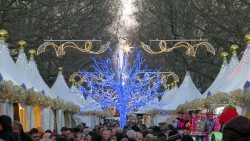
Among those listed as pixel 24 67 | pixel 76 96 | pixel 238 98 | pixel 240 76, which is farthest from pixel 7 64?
pixel 76 96

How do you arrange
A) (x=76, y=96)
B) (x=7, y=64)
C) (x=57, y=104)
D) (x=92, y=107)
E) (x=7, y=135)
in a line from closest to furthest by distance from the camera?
(x=7, y=135), (x=7, y=64), (x=57, y=104), (x=76, y=96), (x=92, y=107)

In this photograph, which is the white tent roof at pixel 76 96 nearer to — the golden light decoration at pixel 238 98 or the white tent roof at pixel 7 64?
the white tent roof at pixel 7 64

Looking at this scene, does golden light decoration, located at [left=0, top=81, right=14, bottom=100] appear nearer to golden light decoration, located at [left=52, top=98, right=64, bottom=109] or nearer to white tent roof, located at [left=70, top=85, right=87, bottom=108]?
golden light decoration, located at [left=52, top=98, right=64, bottom=109]

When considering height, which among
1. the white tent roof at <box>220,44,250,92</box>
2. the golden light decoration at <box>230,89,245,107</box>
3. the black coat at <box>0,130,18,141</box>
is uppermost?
the white tent roof at <box>220,44,250,92</box>

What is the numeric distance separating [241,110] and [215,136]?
21.8 ft

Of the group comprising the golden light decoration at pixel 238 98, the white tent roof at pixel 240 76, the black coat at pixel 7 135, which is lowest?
the black coat at pixel 7 135

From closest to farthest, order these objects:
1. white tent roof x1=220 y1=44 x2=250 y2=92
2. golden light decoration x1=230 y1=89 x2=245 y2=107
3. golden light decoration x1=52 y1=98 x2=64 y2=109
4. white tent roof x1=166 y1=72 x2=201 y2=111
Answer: golden light decoration x1=230 y1=89 x2=245 y2=107
white tent roof x1=220 y1=44 x2=250 y2=92
golden light decoration x1=52 y1=98 x2=64 y2=109
white tent roof x1=166 y1=72 x2=201 y2=111

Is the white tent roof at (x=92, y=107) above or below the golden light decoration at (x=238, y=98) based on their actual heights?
above

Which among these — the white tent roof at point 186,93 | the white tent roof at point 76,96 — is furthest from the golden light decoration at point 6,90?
the white tent roof at point 76,96

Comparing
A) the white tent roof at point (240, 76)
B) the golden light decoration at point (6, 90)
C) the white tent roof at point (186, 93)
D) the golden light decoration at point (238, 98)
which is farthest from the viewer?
the white tent roof at point (186, 93)

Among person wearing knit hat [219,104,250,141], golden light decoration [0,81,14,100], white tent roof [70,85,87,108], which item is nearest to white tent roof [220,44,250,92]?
golden light decoration [0,81,14,100]

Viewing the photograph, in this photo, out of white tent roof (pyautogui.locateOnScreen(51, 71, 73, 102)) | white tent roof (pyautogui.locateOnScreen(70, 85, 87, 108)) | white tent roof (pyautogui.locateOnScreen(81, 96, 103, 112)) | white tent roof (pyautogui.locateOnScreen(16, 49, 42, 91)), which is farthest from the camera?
white tent roof (pyautogui.locateOnScreen(70, 85, 87, 108))

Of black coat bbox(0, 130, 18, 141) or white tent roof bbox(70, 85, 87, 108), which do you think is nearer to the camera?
black coat bbox(0, 130, 18, 141)

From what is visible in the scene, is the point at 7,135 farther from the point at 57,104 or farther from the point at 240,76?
the point at 57,104
